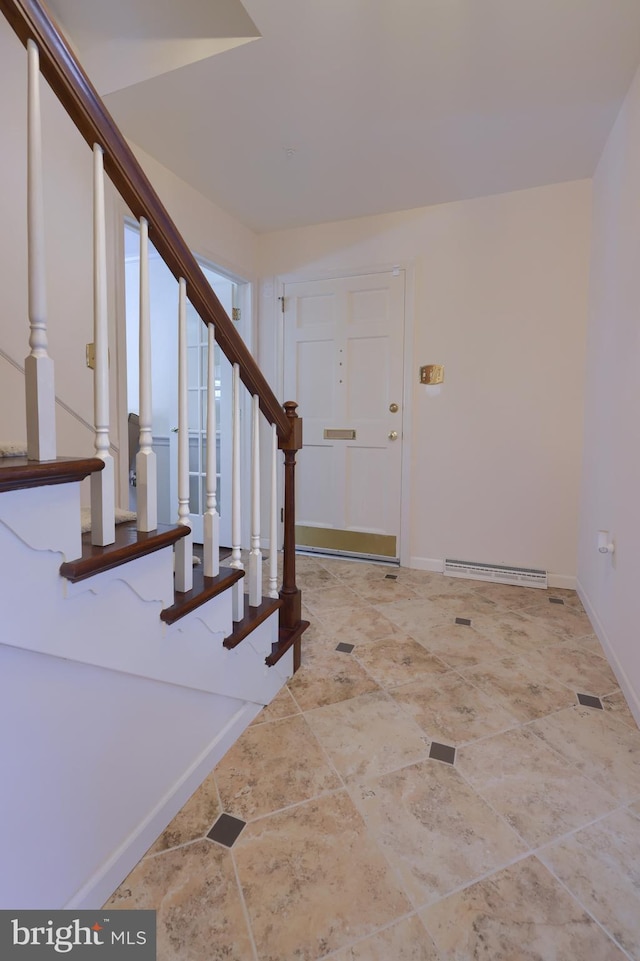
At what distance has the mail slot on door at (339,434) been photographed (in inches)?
132

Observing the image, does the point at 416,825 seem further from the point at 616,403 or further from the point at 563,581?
the point at 563,581

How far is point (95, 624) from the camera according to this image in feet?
2.85

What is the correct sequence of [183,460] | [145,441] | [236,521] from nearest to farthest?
[145,441] < [183,460] < [236,521]

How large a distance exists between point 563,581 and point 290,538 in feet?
6.67

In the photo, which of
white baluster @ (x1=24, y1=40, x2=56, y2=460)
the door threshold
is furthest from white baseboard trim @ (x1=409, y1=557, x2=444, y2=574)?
white baluster @ (x1=24, y1=40, x2=56, y2=460)

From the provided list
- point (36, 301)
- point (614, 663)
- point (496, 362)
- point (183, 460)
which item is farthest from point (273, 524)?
point (496, 362)

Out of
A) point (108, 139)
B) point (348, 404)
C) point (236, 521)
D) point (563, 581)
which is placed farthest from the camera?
point (348, 404)

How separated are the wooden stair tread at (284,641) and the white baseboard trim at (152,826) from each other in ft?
0.59

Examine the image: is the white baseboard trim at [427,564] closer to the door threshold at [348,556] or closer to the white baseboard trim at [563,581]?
the door threshold at [348,556]

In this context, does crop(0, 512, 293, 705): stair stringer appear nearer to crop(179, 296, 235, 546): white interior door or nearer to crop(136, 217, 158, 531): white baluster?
crop(136, 217, 158, 531): white baluster

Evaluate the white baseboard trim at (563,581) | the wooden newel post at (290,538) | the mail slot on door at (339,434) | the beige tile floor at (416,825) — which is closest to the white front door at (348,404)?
the mail slot on door at (339,434)

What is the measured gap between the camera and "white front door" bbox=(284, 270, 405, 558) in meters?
3.21

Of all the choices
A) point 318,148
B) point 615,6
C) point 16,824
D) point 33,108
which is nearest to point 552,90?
point 615,6

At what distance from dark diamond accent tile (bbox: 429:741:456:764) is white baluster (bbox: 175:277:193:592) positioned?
95cm
